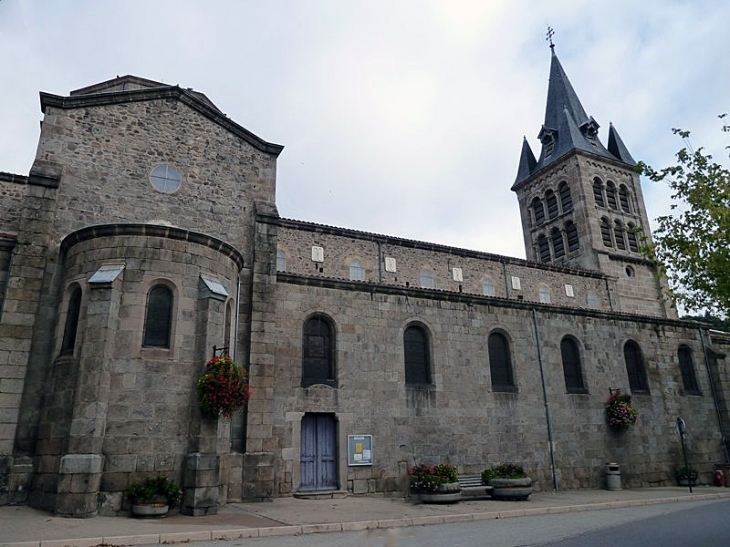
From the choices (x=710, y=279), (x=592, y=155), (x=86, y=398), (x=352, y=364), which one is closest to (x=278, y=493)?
(x=352, y=364)

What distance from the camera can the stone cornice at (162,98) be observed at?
14586 millimetres

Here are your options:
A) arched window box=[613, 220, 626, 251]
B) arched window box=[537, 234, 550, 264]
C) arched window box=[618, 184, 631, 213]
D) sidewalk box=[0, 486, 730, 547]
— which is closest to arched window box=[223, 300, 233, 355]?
sidewalk box=[0, 486, 730, 547]

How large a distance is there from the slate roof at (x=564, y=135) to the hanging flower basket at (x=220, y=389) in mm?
35291

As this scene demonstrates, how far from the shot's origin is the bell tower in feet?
122

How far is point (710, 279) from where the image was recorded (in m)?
14.8

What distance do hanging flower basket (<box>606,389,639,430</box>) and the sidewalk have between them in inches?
151

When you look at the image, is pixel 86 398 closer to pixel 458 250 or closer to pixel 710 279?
pixel 710 279

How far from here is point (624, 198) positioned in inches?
1634

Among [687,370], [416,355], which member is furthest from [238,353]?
[687,370]

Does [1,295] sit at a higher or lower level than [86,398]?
higher

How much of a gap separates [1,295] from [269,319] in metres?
6.54

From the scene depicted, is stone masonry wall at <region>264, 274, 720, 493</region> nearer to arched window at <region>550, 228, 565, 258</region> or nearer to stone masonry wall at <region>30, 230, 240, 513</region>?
stone masonry wall at <region>30, 230, 240, 513</region>

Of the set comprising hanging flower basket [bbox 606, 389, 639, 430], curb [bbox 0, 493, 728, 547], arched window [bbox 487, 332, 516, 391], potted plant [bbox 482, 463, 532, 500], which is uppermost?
arched window [bbox 487, 332, 516, 391]

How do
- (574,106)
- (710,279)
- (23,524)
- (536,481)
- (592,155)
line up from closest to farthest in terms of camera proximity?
1. (23,524)
2. (710,279)
3. (536,481)
4. (592,155)
5. (574,106)
